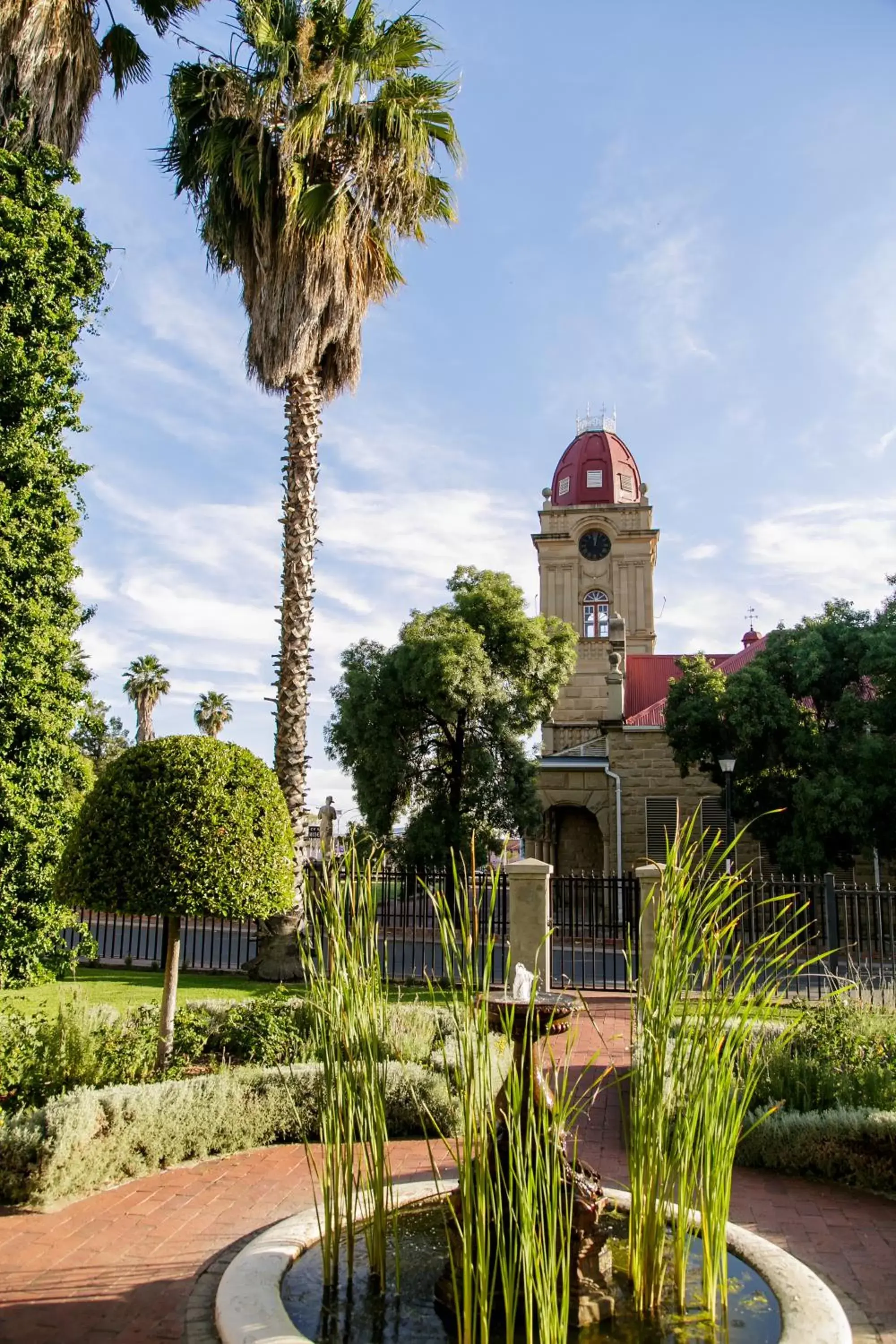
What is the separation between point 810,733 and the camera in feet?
67.7

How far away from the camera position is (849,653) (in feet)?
68.2

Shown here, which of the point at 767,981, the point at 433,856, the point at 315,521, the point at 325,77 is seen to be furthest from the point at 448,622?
the point at 767,981

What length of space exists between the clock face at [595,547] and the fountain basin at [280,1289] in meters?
32.0

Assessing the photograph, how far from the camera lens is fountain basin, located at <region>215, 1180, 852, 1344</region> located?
3404 millimetres

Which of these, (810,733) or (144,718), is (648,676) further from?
(144,718)

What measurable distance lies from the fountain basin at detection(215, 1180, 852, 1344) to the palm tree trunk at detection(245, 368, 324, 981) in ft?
28.7

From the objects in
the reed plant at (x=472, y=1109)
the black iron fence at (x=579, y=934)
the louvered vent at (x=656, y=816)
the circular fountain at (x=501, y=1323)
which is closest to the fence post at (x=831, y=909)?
the black iron fence at (x=579, y=934)

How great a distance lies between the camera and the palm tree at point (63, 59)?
11359 mm

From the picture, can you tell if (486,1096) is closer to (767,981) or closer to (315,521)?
→ (767,981)

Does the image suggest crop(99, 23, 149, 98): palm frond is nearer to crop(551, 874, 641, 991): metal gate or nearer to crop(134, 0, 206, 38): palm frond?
crop(134, 0, 206, 38): palm frond

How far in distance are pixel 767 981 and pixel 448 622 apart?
17991 mm

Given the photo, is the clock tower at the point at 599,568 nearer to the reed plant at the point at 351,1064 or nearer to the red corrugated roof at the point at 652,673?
the red corrugated roof at the point at 652,673

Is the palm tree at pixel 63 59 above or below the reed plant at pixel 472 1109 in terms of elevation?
above

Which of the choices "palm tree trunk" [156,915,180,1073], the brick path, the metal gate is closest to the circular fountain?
the brick path
